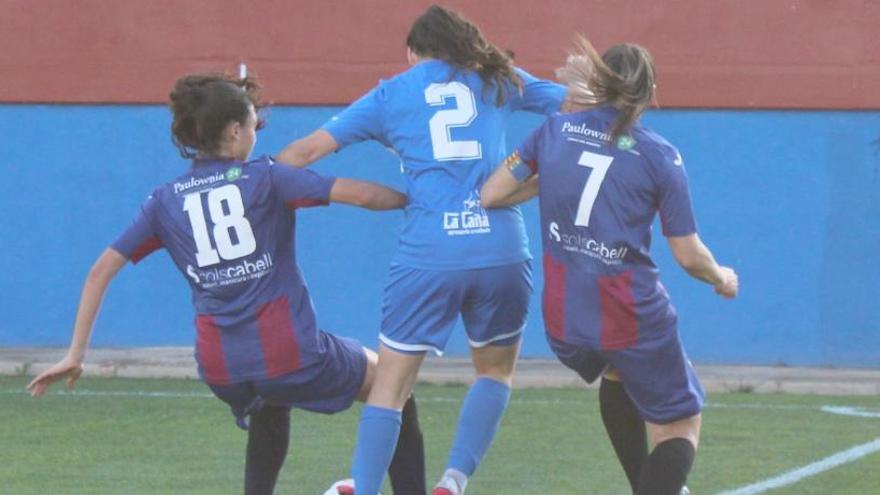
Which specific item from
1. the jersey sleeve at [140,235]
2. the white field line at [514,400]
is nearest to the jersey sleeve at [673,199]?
the jersey sleeve at [140,235]

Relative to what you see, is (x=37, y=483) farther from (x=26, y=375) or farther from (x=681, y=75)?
(x=681, y=75)

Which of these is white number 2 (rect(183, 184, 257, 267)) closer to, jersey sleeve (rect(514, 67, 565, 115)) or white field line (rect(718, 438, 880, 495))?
jersey sleeve (rect(514, 67, 565, 115))

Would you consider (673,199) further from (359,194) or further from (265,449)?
(265,449)

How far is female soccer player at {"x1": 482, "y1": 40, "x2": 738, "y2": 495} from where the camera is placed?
6.04 metres

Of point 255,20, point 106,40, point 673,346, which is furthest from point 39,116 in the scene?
point 673,346

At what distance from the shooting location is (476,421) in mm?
7047

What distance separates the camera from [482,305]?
22.2 ft

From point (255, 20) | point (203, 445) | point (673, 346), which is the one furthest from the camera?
point (255, 20)

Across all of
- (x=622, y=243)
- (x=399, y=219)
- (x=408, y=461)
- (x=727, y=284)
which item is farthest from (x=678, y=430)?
(x=399, y=219)

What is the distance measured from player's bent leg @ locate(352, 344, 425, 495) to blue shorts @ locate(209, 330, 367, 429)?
0.35 feet

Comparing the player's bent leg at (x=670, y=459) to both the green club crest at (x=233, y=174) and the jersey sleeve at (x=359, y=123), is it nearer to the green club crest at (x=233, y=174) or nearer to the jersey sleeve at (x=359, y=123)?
the jersey sleeve at (x=359, y=123)

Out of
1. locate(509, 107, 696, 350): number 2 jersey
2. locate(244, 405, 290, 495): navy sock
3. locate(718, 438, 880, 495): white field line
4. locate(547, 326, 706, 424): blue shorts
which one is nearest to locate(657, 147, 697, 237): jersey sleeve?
locate(509, 107, 696, 350): number 2 jersey

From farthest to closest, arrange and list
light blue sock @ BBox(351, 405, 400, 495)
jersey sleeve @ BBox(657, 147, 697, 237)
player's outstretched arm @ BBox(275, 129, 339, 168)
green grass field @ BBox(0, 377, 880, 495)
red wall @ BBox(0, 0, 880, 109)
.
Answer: red wall @ BBox(0, 0, 880, 109), green grass field @ BBox(0, 377, 880, 495), player's outstretched arm @ BBox(275, 129, 339, 168), light blue sock @ BBox(351, 405, 400, 495), jersey sleeve @ BBox(657, 147, 697, 237)

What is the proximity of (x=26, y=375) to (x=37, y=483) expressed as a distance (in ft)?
15.4
